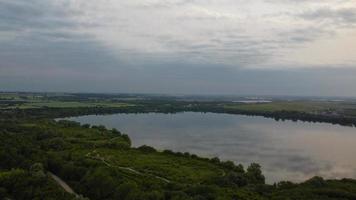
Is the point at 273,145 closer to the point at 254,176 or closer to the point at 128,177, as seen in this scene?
the point at 254,176

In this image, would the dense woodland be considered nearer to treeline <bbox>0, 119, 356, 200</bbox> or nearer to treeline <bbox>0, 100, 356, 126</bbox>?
treeline <bbox>0, 119, 356, 200</bbox>

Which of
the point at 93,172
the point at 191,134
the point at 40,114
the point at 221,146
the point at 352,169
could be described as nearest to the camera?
the point at 93,172

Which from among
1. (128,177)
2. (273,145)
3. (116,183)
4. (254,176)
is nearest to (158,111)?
(273,145)

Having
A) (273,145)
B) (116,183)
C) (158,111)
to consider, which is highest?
(158,111)

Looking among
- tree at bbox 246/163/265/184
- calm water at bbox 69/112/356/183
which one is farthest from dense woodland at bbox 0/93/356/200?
calm water at bbox 69/112/356/183

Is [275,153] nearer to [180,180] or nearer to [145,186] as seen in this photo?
[180,180]

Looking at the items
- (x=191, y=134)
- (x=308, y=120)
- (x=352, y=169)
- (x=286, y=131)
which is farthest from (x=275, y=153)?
(x=308, y=120)
